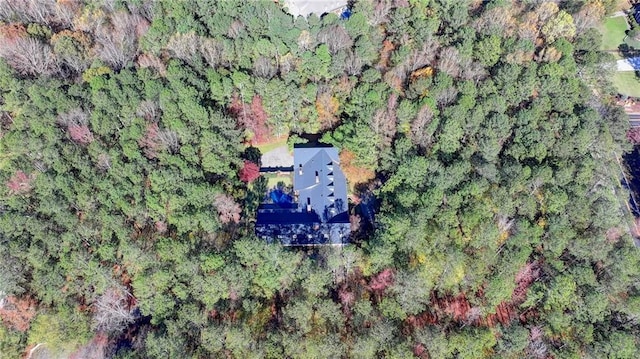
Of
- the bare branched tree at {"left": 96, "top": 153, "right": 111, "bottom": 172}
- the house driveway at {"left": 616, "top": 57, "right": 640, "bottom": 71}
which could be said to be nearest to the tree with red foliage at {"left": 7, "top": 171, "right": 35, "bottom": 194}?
the bare branched tree at {"left": 96, "top": 153, "right": 111, "bottom": 172}

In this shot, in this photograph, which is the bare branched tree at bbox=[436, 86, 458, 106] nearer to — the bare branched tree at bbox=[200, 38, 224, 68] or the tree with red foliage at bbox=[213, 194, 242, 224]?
the tree with red foliage at bbox=[213, 194, 242, 224]

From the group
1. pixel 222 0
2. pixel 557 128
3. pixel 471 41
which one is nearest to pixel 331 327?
pixel 557 128

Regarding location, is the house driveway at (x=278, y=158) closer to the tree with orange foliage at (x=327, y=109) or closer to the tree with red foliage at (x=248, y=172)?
the tree with red foliage at (x=248, y=172)

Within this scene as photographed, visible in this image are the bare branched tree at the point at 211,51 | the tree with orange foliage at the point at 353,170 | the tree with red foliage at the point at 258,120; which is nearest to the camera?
the tree with orange foliage at the point at 353,170

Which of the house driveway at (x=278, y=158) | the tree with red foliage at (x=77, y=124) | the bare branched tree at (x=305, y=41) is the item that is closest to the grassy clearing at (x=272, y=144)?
the house driveway at (x=278, y=158)

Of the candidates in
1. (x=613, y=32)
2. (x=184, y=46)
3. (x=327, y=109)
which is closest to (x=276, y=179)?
(x=327, y=109)
